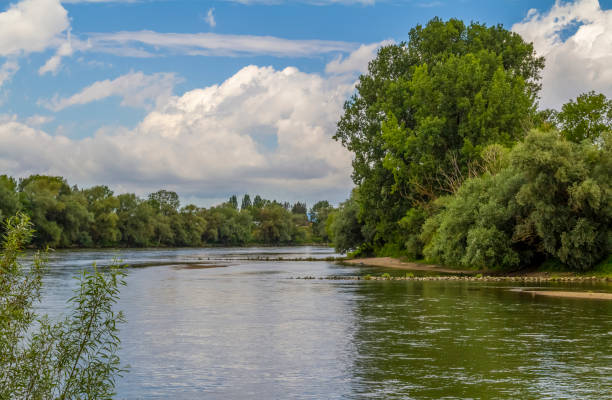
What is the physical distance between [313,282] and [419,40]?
132ft

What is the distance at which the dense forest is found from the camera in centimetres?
4856

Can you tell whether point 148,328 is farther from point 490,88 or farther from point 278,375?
point 490,88

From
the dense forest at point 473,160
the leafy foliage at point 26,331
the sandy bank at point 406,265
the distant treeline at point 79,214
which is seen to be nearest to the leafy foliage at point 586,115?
the dense forest at point 473,160

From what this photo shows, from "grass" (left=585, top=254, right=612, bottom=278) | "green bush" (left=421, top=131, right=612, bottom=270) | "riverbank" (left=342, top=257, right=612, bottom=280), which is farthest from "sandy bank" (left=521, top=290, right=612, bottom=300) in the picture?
"grass" (left=585, top=254, right=612, bottom=278)

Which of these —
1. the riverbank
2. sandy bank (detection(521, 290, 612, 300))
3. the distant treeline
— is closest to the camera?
sandy bank (detection(521, 290, 612, 300))

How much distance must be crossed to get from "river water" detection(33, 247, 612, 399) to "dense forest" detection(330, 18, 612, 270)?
13.1 meters

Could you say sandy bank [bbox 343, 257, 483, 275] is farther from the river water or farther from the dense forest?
the river water

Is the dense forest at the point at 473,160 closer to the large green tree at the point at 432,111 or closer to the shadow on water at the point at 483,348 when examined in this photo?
the large green tree at the point at 432,111

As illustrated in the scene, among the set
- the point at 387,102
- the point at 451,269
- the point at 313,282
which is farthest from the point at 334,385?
the point at 387,102

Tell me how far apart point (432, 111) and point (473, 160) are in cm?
708

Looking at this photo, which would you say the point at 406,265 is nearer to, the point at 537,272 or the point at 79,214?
the point at 537,272

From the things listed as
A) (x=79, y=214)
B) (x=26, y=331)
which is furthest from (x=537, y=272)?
(x=79, y=214)

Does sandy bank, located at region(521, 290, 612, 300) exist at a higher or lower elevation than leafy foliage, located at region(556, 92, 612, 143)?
lower

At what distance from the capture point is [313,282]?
5009cm
